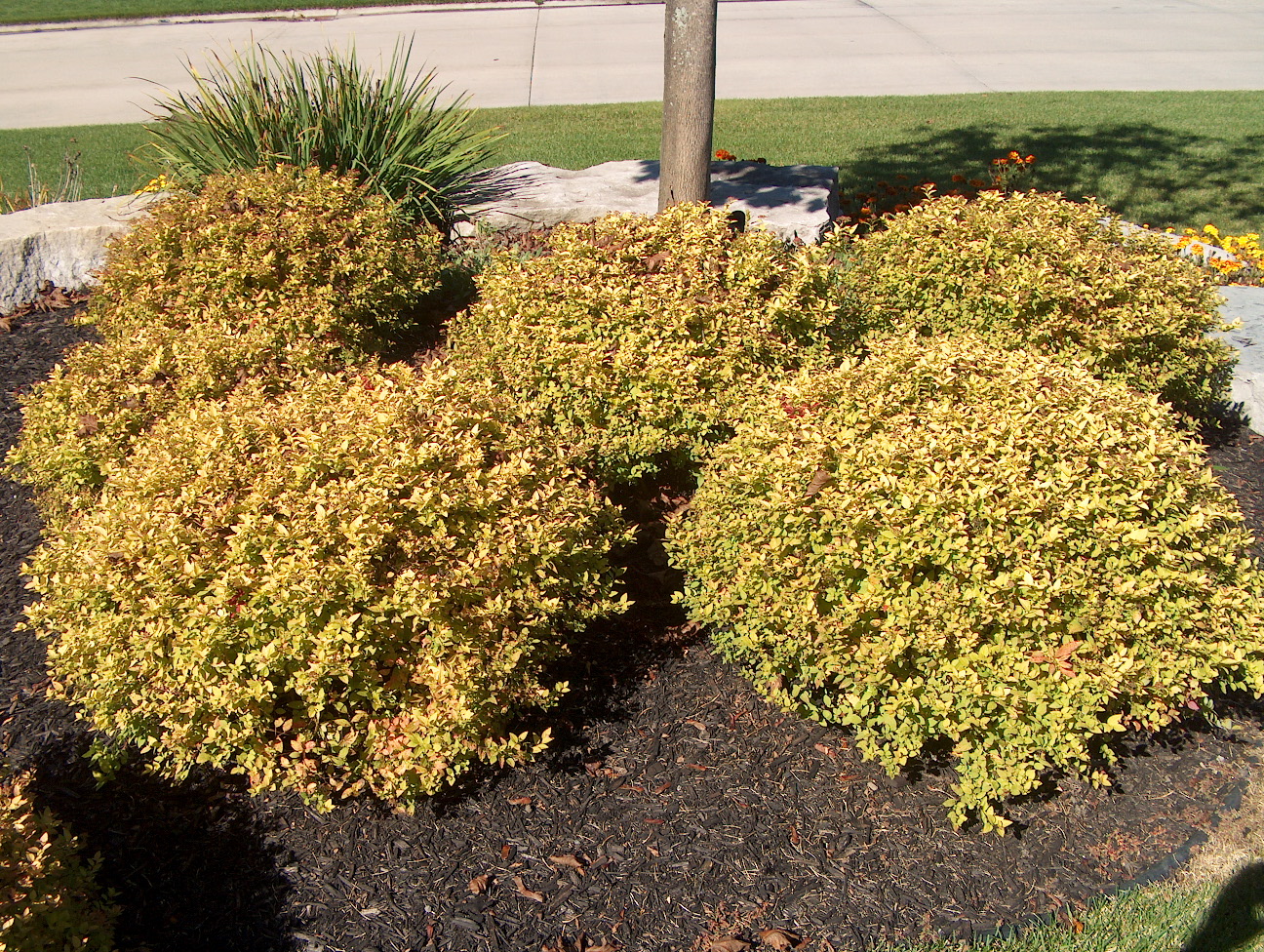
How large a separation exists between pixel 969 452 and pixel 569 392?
164 cm

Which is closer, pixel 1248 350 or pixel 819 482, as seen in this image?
pixel 819 482

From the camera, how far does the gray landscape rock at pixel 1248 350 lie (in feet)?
17.8

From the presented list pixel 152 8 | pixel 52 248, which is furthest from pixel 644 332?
pixel 152 8

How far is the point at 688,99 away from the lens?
5.36 meters

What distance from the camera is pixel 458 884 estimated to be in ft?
10.1

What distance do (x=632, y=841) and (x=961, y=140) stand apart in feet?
29.4

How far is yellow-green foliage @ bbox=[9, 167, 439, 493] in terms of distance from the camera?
170 inches

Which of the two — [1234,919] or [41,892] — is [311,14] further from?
[1234,919]

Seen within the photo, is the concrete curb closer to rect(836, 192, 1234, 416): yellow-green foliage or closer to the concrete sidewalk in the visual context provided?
the concrete sidewalk

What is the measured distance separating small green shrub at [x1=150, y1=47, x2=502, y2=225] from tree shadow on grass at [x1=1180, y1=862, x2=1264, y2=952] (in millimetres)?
5275

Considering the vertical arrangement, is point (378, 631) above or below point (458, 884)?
above

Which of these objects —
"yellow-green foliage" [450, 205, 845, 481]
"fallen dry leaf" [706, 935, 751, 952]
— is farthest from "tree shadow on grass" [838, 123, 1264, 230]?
"fallen dry leaf" [706, 935, 751, 952]

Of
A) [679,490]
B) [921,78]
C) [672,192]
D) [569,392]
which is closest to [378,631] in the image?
[569,392]

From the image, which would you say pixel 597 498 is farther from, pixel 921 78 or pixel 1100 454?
pixel 921 78
